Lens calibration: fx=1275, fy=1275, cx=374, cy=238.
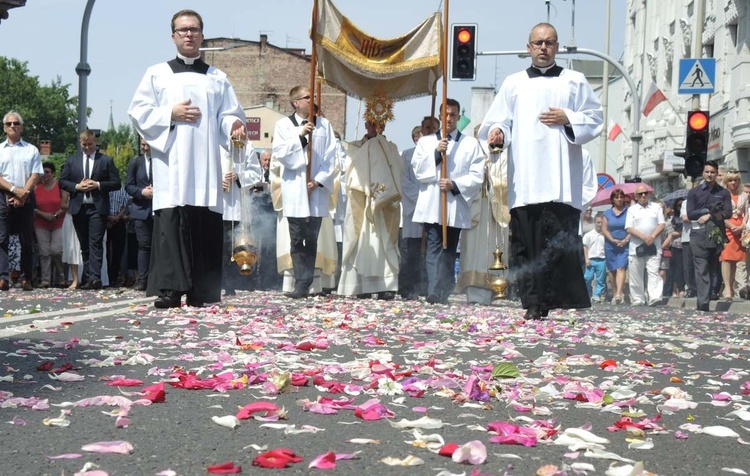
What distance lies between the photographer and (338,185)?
1684 cm

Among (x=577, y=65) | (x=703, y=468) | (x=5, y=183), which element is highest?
(x=577, y=65)

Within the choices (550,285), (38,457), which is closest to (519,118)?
(550,285)

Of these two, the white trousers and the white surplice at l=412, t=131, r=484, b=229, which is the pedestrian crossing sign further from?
the white surplice at l=412, t=131, r=484, b=229

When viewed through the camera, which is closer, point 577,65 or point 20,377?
point 20,377

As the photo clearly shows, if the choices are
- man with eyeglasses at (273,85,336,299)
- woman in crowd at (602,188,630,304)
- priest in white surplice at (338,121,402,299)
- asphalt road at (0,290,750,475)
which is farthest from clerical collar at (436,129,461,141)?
asphalt road at (0,290,750,475)

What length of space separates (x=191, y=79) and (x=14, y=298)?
3.37m

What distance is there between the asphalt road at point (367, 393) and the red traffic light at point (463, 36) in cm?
1371

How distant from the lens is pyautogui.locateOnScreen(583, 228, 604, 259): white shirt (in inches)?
827

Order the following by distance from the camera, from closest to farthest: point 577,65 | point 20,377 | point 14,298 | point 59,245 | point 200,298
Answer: point 20,377 < point 200,298 < point 14,298 < point 59,245 < point 577,65

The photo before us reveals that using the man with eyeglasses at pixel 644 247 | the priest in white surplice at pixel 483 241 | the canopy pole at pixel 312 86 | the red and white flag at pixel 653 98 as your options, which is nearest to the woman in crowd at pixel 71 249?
the canopy pole at pixel 312 86

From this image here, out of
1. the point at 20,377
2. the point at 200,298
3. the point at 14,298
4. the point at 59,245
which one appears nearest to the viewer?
the point at 20,377

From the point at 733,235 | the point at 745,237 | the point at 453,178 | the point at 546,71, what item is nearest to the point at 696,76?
the point at 733,235

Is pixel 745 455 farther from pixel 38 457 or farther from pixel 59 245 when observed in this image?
pixel 59 245

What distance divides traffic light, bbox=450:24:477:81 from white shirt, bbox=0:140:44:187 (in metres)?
8.59
